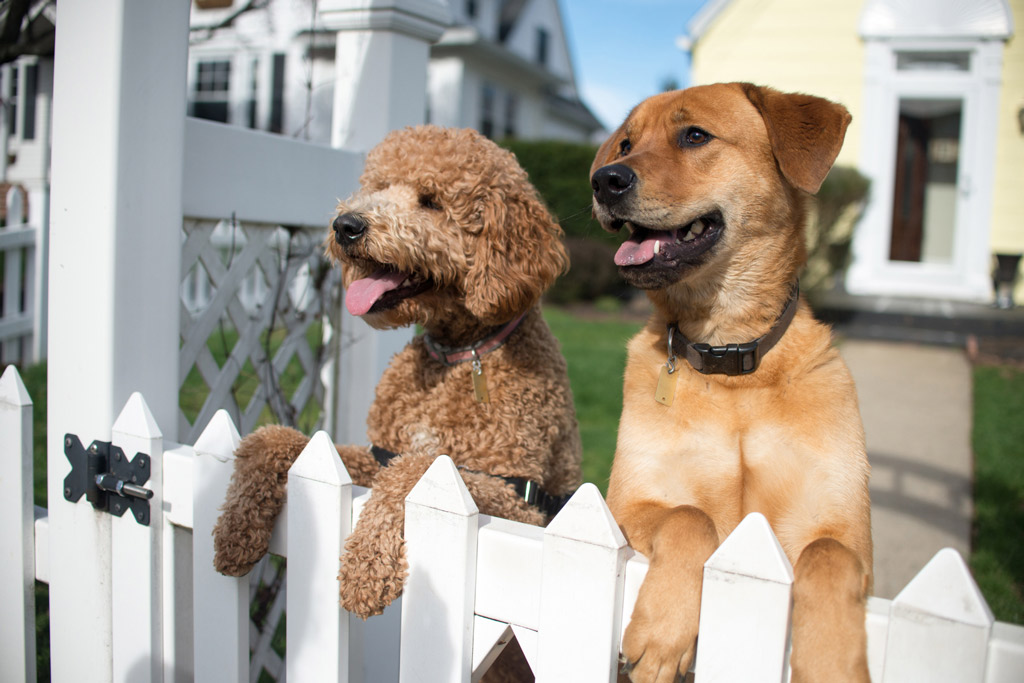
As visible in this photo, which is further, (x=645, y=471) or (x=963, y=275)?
(x=963, y=275)

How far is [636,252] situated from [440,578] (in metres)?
1.13

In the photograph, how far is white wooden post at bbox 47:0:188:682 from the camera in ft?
6.61

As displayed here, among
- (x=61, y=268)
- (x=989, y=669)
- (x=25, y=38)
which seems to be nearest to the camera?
(x=989, y=669)

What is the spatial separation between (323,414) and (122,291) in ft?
4.40

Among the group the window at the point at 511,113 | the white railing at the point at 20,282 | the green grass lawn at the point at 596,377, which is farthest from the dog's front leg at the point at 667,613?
the window at the point at 511,113

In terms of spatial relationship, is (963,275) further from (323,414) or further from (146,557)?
(146,557)

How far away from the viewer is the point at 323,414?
3291 mm

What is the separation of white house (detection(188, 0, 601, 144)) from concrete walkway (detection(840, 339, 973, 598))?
9.26m

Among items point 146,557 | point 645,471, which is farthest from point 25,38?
point 645,471

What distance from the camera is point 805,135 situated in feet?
7.34

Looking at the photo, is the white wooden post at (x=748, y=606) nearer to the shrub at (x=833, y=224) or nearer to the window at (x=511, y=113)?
the shrub at (x=833, y=224)

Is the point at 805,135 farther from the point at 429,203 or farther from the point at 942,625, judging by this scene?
the point at 942,625

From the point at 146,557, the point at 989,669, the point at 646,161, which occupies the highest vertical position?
the point at 646,161

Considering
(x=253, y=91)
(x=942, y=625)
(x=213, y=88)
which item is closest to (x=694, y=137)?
(x=942, y=625)
